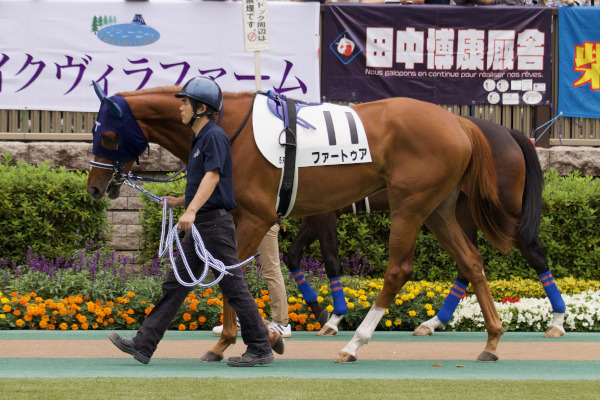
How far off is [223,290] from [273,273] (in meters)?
1.76

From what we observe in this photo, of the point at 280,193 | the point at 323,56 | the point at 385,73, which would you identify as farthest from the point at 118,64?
the point at 280,193

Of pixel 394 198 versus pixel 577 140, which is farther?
pixel 577 140

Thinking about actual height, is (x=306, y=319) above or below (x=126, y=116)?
below

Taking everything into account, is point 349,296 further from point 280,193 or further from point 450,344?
point 280,193

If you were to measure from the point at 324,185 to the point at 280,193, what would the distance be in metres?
0.36

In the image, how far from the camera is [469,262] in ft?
22.8

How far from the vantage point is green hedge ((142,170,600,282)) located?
35.0 ft

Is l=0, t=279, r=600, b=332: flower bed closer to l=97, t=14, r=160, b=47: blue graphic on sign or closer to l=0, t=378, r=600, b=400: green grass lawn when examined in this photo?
l=0, t=378, r=600, b=400: green grass lawn

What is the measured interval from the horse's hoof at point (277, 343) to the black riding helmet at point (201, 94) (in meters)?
1.62

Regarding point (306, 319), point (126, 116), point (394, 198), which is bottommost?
point (306, 319)

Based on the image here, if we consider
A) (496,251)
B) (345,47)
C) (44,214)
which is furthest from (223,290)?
(345,47)

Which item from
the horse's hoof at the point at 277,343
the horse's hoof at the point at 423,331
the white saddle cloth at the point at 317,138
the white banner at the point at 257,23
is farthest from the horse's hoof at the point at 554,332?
the white banner at the point at 257,23

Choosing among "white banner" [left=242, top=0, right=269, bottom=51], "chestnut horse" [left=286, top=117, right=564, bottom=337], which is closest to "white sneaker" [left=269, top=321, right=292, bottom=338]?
"chestnut horse" [left=286, top=117, right=564, bottom=337]

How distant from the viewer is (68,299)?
8562mm
